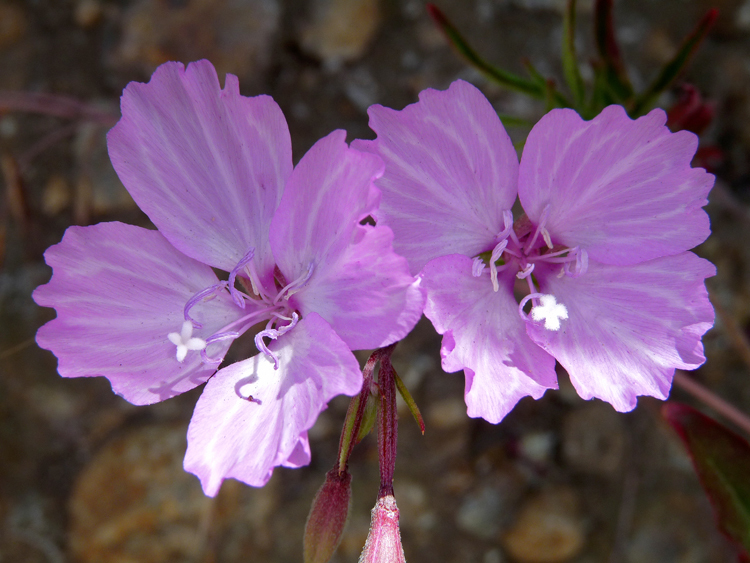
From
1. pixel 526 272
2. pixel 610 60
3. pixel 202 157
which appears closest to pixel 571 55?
pixel 610 60

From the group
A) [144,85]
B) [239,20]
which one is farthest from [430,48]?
[144,85]

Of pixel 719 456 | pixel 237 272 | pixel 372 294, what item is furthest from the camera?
pixel 719 456

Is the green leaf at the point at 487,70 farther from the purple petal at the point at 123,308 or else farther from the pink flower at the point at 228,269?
the purple petal at the point at 123,308

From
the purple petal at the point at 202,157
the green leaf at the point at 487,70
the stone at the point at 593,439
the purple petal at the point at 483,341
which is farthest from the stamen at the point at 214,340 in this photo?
the stone at the point at 593,439

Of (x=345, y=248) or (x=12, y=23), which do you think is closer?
(x=345, y=248)

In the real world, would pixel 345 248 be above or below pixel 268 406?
above

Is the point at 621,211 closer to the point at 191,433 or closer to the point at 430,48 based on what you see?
the point at 191,433

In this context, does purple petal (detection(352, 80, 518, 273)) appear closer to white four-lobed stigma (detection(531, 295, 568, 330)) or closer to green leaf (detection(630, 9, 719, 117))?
white four-lobed stigma (detection(531, 295, 568, 330))

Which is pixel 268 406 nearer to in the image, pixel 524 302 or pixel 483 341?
pixel 483 341
